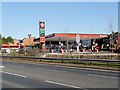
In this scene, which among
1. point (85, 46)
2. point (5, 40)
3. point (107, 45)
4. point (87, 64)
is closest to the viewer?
point (87, 64)

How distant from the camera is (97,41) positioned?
297 feet

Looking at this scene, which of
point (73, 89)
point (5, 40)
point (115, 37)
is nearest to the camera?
point (73, 89)

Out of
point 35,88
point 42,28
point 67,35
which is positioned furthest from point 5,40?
point 35,88

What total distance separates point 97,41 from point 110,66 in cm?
6234

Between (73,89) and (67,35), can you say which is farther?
(67,35)

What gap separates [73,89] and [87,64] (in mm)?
18610

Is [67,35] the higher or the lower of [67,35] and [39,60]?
the higher

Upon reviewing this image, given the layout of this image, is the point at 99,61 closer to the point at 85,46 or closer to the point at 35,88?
the point at 35,88

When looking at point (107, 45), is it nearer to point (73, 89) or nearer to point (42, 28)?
point (42, 28)

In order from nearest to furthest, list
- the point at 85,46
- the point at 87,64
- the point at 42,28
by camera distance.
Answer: the point at 87,64 → the point at 42,28 → the point at 85,46

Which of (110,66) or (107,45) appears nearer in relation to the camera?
(110,66)

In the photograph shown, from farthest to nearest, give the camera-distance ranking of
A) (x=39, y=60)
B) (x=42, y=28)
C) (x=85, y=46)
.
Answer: (x=85, y=46) < (x=42, y=28) < (x=39, y=60)

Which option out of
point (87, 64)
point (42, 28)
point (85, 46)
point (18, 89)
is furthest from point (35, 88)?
point (85, 46)

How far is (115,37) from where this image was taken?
76125mm
